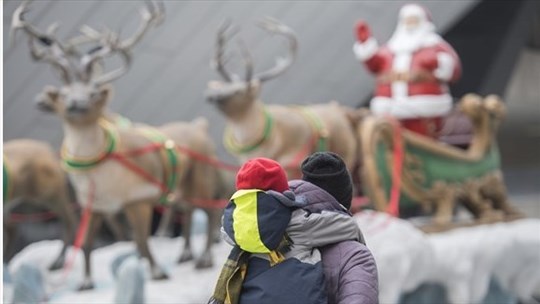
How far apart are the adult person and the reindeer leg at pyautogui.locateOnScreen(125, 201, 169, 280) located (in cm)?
222

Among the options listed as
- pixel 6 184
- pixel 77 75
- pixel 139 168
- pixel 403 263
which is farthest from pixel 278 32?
pixel 6 184

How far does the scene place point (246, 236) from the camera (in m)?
1.87

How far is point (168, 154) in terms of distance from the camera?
173 inches

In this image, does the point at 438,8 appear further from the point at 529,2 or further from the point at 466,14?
the point at 529,2

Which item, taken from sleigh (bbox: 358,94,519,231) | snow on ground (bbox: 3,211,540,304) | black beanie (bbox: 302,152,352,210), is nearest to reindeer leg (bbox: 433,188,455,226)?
sleigh (bbox: 358,94,519,231)

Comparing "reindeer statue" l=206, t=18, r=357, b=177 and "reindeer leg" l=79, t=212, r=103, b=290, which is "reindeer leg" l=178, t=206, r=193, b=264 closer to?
"reindeer statue" l=206, t=18, r=357, b=177

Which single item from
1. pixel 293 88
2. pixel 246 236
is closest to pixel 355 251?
pixel 246 236

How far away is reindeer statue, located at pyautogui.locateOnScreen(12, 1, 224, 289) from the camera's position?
12.8 ft

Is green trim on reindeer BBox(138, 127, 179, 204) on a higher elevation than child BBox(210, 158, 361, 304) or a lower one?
lower

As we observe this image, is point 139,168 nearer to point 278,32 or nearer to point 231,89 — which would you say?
point 231,89

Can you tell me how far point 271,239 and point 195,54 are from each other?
11.4 ft

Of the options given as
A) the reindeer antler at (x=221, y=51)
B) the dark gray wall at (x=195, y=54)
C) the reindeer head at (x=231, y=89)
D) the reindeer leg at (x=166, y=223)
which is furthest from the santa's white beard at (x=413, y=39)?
the reindeer leg at (x=166, y=223)

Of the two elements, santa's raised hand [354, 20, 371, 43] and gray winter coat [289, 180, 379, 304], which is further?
santa's raised hand [354, 20, 371, 43]

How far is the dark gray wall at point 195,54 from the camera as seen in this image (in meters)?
4.12
